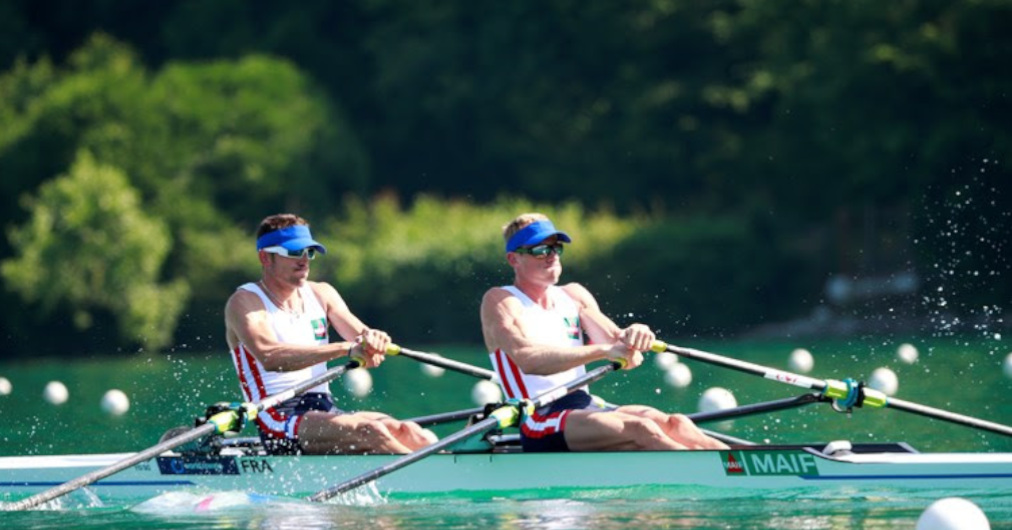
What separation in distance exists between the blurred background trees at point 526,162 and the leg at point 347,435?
19.2 metres

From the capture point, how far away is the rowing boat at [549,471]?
978 centimetres

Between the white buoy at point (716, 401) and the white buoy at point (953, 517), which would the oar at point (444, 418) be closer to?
the white buoy at point (716, 401)

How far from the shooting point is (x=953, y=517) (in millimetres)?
7723

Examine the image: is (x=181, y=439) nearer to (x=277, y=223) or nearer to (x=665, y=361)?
(x=277, y=223)

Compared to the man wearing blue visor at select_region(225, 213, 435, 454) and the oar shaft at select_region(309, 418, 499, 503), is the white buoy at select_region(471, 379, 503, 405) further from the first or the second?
the oar shaft at select_region(309, 418, 499, 503)

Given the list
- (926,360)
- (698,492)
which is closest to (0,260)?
(926,360)

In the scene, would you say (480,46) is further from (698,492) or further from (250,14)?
(698,492)

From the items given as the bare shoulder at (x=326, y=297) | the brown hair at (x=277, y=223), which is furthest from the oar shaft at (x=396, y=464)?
the brown hair at (x=277, y=223)

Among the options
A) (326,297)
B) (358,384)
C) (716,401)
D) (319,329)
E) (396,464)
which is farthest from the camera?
(358,384)

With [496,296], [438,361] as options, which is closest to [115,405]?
[438,361]

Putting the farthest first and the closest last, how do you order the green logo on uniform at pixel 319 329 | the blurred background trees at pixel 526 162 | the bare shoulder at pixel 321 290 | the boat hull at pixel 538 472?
the blurred background trees at pixel 526 162, the bare shoulder at pixel 321 290, the green logo on uniform at pixel 319 329, the boat hull at pixel 538 472

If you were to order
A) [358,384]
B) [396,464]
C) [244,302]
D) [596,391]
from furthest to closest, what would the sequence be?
[358,384] → [596,391] → [244,302] → [396,464]

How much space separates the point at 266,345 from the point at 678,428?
7.59ft

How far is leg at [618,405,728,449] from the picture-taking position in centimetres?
1015
